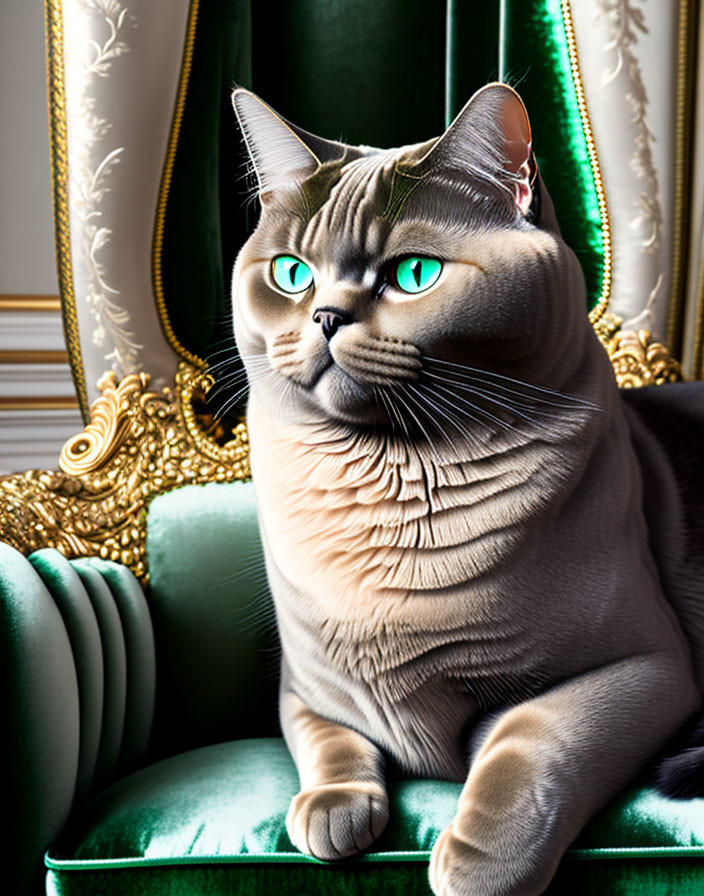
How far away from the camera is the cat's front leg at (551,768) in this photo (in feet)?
1.85

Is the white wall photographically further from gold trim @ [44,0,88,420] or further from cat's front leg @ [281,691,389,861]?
cat's front leg @ [281,691,389,861]

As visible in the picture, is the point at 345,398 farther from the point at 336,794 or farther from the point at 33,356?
the point at 33,356

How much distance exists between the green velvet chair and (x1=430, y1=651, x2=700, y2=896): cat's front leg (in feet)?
0.13

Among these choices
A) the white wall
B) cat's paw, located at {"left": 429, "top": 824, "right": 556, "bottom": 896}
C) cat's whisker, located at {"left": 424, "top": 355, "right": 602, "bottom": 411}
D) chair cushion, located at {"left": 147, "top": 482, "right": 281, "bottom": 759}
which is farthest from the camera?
the white wall

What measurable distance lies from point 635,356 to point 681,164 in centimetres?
29

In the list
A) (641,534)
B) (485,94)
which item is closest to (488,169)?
(485,94)

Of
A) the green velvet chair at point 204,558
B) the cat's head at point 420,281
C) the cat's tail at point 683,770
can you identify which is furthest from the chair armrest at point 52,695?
the cat's tail at point 683,770

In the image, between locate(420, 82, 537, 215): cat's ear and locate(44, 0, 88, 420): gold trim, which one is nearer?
locate(420, 82, 537, 215): cat's ear

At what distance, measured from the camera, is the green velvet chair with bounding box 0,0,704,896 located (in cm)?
65

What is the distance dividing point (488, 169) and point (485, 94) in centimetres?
6

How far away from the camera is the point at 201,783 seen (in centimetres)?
75

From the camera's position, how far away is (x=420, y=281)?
0.67 m

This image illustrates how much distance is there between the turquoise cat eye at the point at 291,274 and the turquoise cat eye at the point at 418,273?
8 cm

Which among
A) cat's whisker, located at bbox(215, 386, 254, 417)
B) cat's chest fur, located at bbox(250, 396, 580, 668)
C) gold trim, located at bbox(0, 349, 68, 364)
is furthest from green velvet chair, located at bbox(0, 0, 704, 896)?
gold trim, located at bbox(0, 349, 68, 364)
